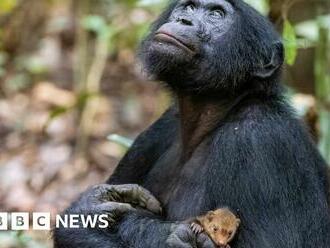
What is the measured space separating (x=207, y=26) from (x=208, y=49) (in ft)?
0.47

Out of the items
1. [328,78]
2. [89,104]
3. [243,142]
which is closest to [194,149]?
[243,142]

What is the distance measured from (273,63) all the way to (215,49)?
1.12ft

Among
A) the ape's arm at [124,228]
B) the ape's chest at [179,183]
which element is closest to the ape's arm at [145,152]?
the ape's chest at [179,183]

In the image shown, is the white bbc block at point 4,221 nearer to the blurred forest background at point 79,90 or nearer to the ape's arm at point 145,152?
the blurred forest background at point 79,90

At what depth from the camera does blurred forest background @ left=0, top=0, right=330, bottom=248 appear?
668 cm

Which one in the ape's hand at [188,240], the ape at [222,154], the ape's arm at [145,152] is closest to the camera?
the ape's hand at [188,240]

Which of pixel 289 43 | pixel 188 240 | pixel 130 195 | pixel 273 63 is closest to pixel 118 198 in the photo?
pixel 130 195

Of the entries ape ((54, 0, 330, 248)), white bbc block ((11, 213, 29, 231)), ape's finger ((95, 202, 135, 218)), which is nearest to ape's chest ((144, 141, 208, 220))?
ape ((54, 0, 330, 248))

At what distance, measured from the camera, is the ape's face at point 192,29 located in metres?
4.87

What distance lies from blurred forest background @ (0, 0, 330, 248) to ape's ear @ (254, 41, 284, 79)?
62 cm

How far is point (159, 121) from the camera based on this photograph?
567 cm

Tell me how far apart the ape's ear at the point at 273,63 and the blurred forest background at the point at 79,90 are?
62cm

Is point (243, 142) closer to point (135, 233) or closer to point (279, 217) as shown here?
point (279, 217)

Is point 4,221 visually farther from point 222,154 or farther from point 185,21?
point 185,21
